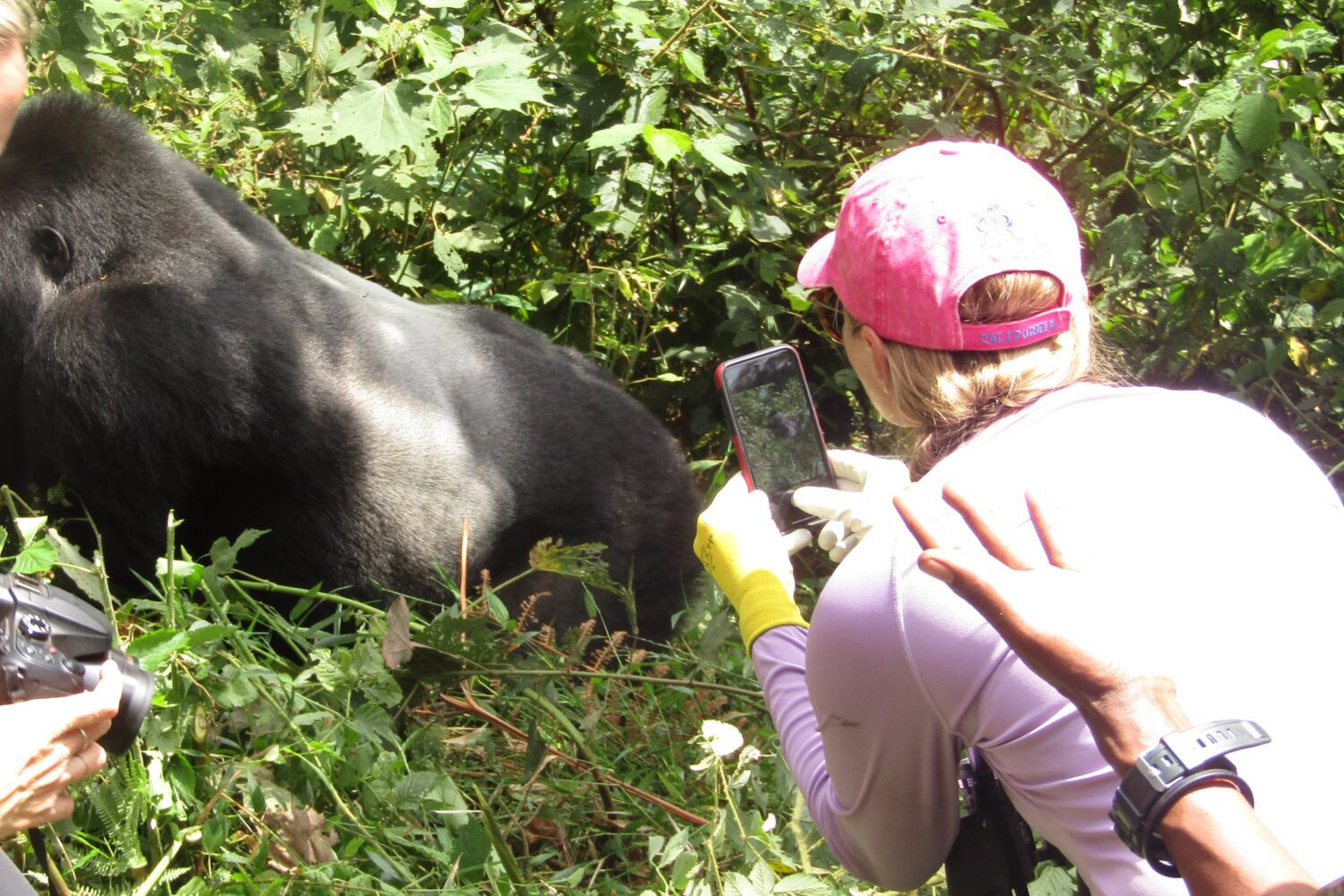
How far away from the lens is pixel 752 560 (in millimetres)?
1424

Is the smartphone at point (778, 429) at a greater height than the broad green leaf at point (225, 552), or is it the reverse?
the smartphone at point (778, 429)

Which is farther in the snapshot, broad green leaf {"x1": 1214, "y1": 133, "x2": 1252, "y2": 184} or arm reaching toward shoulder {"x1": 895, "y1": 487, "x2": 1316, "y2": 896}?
broad green leaf {"x1": 1214, "y1": 133, "x2": 1252, "y2": 184}

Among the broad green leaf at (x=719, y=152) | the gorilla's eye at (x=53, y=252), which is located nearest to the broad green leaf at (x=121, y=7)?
the gorilla's eye at (x=53, y=252)

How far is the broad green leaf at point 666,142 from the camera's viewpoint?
8.79 feet

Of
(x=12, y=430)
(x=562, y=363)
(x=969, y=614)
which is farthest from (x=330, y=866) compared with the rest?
(x=562, y=363)

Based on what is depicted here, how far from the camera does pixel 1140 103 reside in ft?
10.7

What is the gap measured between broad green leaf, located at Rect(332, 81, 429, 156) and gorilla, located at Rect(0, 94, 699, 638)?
0.27 m

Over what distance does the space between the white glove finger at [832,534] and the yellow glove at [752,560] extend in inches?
1.6

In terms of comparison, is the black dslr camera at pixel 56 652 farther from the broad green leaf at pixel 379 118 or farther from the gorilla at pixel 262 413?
the broad green leaf at pixel 379 118

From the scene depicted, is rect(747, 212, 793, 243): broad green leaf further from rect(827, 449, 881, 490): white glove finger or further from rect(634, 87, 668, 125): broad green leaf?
rect(827, 449, 881, 490): white glove finger

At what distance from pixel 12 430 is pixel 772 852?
1626 mm

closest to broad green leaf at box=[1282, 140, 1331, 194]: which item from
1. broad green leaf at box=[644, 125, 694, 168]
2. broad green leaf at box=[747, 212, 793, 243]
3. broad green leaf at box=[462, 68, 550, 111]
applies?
broad green leaf at box=[747, 212, 793, 243]

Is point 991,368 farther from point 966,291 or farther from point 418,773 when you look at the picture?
point 418,773

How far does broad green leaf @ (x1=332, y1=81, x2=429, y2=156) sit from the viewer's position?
8.65 feet
